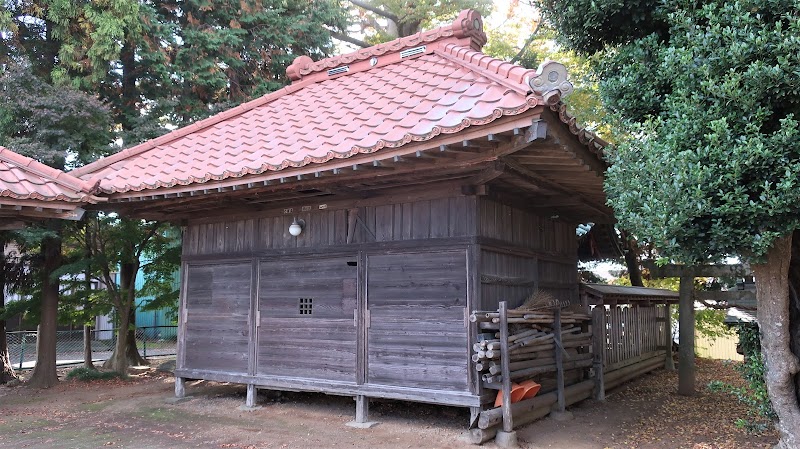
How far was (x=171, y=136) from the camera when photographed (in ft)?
33.0

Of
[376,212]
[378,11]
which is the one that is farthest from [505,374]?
[378,11]

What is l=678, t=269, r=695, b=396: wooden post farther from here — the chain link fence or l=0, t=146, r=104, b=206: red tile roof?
the chain link fence

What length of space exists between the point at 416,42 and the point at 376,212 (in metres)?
3.25

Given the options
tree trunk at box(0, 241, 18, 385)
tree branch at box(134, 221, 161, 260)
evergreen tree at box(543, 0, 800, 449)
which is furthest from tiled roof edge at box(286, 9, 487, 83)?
tree trunk at box(0, 241, 18, 385)

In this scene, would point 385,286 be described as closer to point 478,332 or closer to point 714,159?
point 478,332

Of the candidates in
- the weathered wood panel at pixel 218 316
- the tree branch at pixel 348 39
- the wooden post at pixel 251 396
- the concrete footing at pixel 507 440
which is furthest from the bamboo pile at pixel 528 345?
the tree branch at pixel 348 39

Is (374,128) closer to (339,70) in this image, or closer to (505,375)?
(505,375)

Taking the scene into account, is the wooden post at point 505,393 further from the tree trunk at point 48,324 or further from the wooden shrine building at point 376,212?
the tree trunk at point 48,324

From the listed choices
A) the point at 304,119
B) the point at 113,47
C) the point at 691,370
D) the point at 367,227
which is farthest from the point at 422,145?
the point at 113,47

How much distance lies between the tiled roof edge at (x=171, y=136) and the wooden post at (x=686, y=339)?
7.70 meters

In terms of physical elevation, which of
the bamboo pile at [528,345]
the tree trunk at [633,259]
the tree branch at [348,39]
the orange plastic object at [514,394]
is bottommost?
the orange plastic object at [514,394]

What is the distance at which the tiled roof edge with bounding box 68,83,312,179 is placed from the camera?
9039 mm

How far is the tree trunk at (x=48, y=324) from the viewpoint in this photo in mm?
11383

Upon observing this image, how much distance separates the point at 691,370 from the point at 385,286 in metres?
5.87
